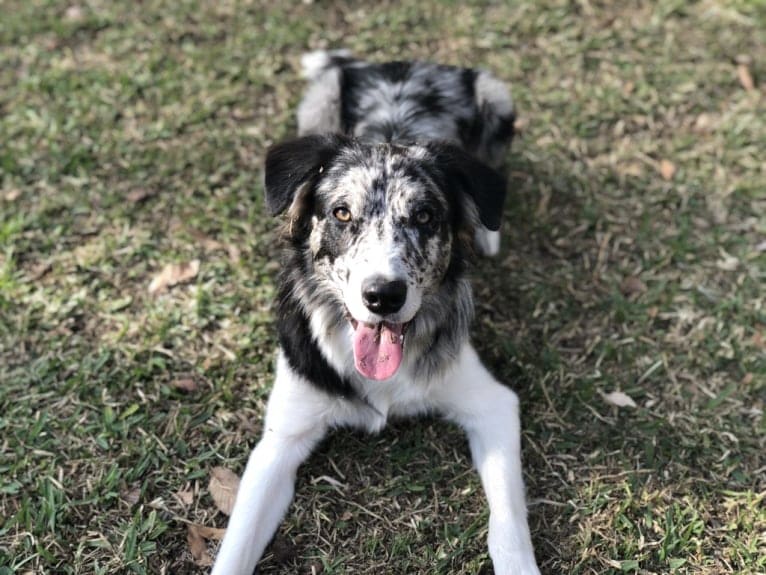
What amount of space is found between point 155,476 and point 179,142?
277 centimetres

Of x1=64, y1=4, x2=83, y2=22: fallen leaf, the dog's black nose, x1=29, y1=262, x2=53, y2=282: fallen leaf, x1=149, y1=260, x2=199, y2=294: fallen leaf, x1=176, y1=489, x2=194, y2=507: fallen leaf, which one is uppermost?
x1=64, y1=4, x2=83, y2=22: fallen leaf

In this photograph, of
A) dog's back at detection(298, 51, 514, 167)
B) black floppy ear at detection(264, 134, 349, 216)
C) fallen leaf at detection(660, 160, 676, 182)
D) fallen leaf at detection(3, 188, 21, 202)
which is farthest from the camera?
fallen leaf at detection(660, 160, 676, 182)

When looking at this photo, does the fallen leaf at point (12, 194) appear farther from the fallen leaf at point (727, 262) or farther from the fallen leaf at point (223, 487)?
the fallen leaf at point (727, 262)

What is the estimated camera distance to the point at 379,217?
11.2 ft

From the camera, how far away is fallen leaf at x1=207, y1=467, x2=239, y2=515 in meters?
3.83

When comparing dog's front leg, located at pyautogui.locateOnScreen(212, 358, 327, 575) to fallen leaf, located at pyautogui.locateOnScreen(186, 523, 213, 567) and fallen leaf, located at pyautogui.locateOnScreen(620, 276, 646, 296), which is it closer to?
fallen leaf, located at pyautogui.locateOnScreen(186, 523, 213, 567)

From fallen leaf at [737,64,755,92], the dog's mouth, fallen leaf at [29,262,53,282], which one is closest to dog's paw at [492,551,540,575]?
the dog's mouth

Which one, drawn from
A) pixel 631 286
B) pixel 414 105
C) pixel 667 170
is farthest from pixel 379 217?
pixel 667 170

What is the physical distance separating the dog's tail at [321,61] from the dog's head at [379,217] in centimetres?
206

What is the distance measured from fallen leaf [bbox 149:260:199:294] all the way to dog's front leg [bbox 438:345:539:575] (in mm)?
1979

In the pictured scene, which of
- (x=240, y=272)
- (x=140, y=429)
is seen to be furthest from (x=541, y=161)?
(x=140, y=429)

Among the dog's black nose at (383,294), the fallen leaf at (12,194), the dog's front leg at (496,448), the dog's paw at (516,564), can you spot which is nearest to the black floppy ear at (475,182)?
the dog's black nose at (383,294)

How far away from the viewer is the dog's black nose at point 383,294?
3191mm

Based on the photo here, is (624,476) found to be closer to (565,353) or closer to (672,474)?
(672,474)
